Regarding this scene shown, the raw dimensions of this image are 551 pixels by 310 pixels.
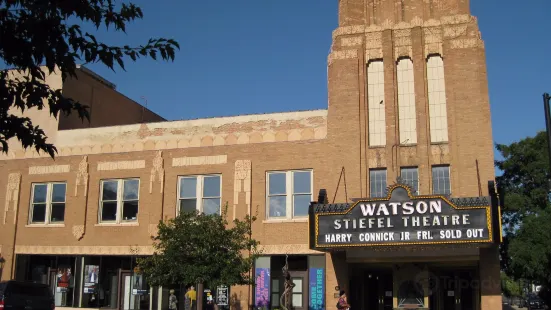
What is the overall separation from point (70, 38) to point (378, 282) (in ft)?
75.5

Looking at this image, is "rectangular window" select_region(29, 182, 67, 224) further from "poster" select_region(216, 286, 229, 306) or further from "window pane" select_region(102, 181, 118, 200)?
"poster" select_region(216, 286, 229, 306)

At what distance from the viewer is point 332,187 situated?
2634 cm

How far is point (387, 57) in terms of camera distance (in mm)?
27109

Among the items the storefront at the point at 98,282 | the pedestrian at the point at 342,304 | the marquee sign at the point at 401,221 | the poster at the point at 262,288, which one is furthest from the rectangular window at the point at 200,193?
the pedestrian at the point at 342,304

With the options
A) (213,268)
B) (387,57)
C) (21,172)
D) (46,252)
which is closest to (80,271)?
(46,252)

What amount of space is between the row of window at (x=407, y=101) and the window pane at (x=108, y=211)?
12.6 m

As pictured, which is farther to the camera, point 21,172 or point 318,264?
point 21,172

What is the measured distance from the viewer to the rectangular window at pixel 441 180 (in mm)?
25422

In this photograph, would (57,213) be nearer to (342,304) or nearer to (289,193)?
(289,193)

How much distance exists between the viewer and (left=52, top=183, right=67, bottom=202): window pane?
102ft

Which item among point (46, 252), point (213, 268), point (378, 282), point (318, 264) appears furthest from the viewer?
point (46, 252)

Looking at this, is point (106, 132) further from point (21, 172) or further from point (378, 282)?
point (378, 282)

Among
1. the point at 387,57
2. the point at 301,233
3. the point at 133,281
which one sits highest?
the point at 387,57

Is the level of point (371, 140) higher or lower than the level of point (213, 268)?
higher
